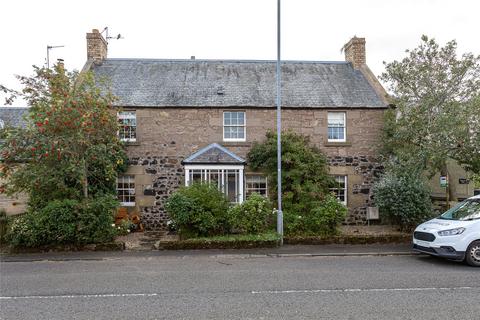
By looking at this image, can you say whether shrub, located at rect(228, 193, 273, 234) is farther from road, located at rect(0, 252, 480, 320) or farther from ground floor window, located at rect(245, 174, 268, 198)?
ground floor window, located at rect(245, 174, 268, 198)

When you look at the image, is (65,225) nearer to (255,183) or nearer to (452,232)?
(255,183)

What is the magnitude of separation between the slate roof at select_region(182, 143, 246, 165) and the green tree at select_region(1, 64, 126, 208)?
3.67 m

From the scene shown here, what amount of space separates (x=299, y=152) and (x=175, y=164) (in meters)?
5.69

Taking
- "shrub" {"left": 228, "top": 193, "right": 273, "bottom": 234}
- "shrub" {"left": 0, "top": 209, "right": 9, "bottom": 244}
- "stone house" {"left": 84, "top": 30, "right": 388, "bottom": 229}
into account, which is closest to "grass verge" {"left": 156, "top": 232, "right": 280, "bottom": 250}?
"shrub" {"left": 228, "top": 193, "right": 273, "bottom": 234}

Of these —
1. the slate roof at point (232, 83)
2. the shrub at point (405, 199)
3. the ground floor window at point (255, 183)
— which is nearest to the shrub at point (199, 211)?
the ground floor window at point (255, 183)

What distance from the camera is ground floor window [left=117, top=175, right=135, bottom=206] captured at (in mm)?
17031

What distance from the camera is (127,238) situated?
14.4 meters

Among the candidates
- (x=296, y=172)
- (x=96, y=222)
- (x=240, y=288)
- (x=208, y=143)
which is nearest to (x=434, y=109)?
(x=296, y=172)

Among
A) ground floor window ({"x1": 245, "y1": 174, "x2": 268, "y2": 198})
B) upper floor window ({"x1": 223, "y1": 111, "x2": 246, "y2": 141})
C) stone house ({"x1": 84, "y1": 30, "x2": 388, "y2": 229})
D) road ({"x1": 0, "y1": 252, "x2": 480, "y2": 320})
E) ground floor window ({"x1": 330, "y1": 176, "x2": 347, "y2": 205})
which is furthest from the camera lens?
ground floor window ({"x1": 330, "y1": 176, "x2": 347, "y2": 205})

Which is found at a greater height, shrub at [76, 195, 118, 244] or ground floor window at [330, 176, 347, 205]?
ground floor window at [330, 176, 347, 205]

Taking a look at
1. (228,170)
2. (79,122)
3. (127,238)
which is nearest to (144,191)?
(127,238)

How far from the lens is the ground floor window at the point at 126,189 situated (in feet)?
55.9

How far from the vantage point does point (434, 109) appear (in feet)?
48.8

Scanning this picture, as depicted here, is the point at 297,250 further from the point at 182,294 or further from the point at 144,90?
the point at 144,90
